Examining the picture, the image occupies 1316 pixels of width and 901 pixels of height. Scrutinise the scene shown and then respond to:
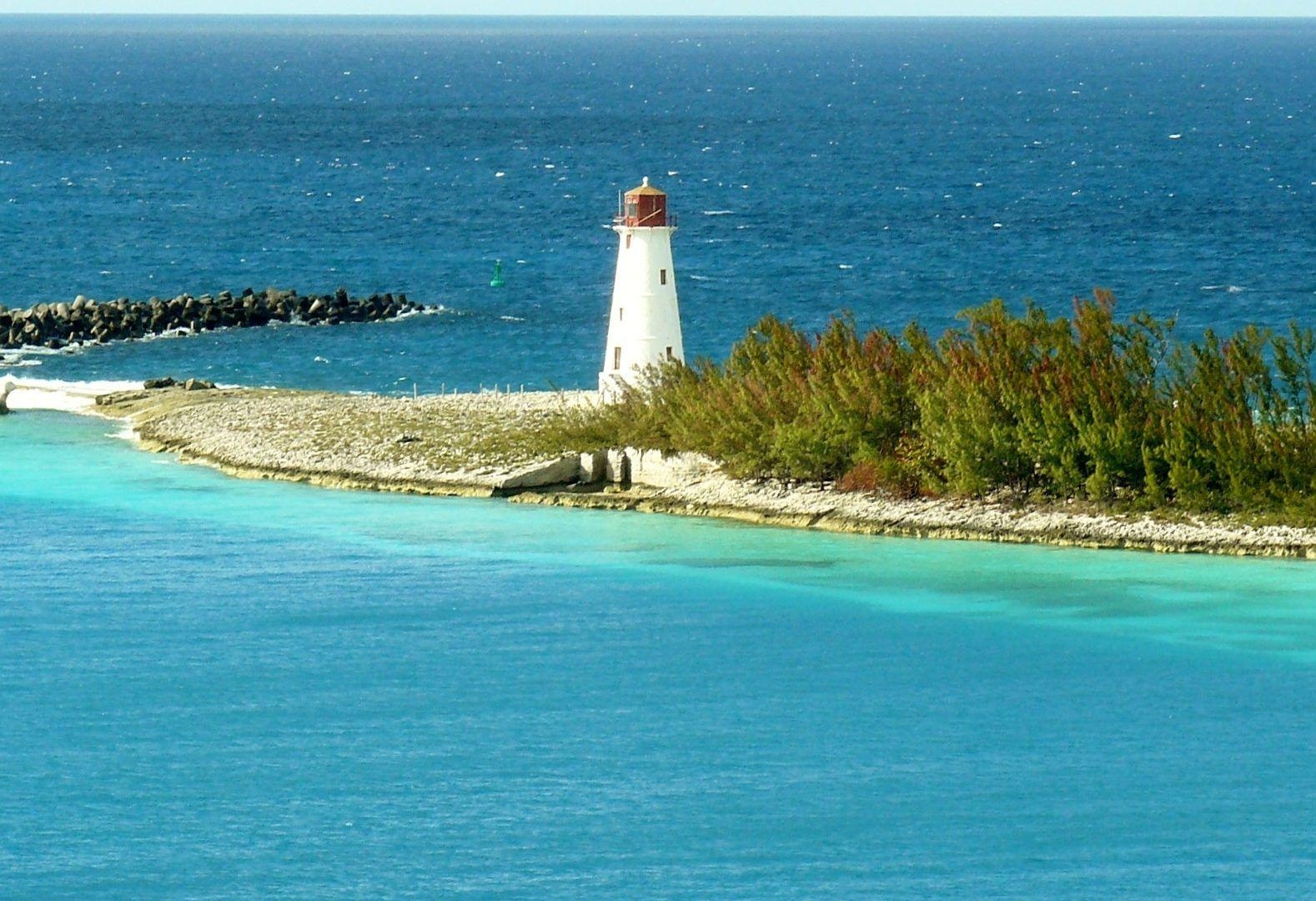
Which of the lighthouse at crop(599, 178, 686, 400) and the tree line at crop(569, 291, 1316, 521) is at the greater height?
the lighthouse at crop(599, 178, 686, 400)

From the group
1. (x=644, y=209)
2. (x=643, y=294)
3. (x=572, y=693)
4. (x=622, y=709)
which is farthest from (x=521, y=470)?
(x=622, y=709)

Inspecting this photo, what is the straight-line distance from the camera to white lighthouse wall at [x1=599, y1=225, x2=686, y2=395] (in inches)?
1980

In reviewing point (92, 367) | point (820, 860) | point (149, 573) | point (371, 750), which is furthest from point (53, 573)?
point (92, 367)

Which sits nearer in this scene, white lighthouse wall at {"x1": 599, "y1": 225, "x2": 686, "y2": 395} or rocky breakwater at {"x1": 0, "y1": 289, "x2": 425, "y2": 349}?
white lighthouse wall at {"x1": 599, "y1": 225, "x2": 686, "y2": 395}

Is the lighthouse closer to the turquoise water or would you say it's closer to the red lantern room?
the red lantern room

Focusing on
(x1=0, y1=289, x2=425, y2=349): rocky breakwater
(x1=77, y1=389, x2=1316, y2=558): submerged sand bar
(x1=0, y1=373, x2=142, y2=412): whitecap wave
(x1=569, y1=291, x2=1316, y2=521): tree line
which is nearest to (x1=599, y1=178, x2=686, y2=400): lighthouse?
(x1=77, y1=389, x2=1316, y2=558): submerged sand bar

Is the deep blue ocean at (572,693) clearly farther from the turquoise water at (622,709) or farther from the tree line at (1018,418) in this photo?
the tree line at (1018,418)

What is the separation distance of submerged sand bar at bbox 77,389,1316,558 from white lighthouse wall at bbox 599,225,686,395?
165 centimetres

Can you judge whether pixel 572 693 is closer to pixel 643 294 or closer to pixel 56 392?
pixel 643 294

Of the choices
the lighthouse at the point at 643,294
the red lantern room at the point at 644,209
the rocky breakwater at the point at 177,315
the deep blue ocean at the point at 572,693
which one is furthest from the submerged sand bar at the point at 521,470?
the rocky breakwater at the point at 177,315

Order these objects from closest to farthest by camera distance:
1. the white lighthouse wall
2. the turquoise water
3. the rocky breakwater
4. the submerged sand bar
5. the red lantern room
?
the turquoise water
the submerged sand bar
the red lantern room
the white lighthouse wall
the rocky breakwater

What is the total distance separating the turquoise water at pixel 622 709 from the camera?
96.0 feet

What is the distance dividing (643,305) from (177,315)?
27.9m

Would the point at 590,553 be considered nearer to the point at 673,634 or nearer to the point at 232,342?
the point at 673,634
